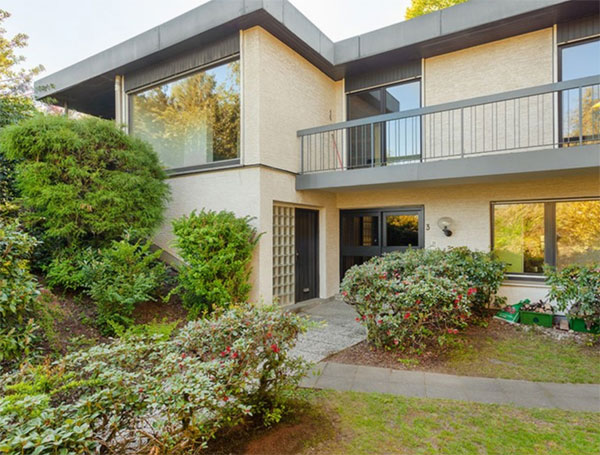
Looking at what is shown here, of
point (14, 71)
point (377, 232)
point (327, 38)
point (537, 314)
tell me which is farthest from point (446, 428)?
point (14, 71)

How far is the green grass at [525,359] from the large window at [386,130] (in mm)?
4200

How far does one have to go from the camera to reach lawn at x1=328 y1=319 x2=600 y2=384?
3.81 m

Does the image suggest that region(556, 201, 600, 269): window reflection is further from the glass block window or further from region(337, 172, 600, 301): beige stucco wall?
the glass block window

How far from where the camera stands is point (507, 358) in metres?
4.27

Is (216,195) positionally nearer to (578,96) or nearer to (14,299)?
(14,299)

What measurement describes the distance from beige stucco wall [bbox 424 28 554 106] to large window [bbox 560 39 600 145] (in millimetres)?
320

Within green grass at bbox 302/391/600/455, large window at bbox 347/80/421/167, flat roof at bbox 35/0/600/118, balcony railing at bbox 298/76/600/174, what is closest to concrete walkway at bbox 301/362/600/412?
green grass at bbox 302/391/600/455

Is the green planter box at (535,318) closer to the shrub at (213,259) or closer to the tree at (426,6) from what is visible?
the shrub at (213,259)

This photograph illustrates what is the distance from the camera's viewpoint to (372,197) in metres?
8.02

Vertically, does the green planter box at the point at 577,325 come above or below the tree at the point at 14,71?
below

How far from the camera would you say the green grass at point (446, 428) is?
2418 mm

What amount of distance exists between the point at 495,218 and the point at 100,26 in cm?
1107

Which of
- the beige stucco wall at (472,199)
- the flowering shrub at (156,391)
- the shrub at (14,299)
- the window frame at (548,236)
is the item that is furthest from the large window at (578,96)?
the shrub at (14,299)

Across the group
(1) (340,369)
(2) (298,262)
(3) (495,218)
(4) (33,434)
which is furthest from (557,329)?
(4) (33,434)
